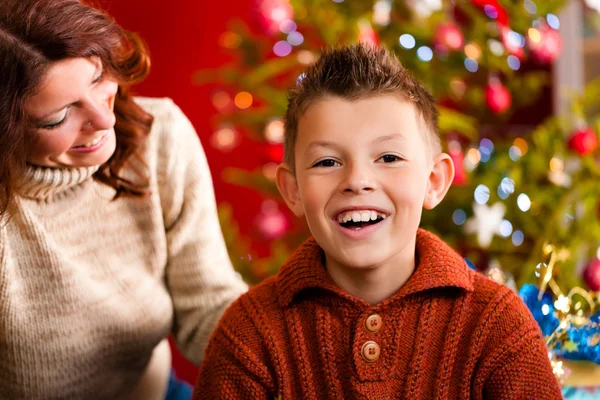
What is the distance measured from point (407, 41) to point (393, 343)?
142 centimetres

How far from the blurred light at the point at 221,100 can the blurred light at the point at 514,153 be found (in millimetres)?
1026

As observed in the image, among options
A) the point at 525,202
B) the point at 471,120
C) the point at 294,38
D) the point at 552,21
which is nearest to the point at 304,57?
the point at 294,38

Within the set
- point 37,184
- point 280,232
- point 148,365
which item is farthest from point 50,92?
point 280,232

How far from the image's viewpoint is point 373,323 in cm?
103

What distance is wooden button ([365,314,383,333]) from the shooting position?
1.02 metres

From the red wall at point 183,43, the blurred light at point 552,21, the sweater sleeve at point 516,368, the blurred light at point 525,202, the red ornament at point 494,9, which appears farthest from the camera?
the red wall at point 183,43

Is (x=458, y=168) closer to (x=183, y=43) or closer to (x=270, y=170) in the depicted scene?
(x=270, y=170)

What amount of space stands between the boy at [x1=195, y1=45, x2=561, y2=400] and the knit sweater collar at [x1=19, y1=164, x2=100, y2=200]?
0.42m

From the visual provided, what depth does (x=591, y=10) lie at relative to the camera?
3082mm

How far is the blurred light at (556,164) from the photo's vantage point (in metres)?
2.30

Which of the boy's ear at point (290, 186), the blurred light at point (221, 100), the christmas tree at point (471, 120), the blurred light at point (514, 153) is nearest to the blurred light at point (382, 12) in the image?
the christmas tree at point (471, 120)

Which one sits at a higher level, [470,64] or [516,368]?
[470,64]

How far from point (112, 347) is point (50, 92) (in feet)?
1.72

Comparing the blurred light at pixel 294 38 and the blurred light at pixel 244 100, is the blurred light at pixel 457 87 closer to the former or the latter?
the blurred light at pixel 294 38
